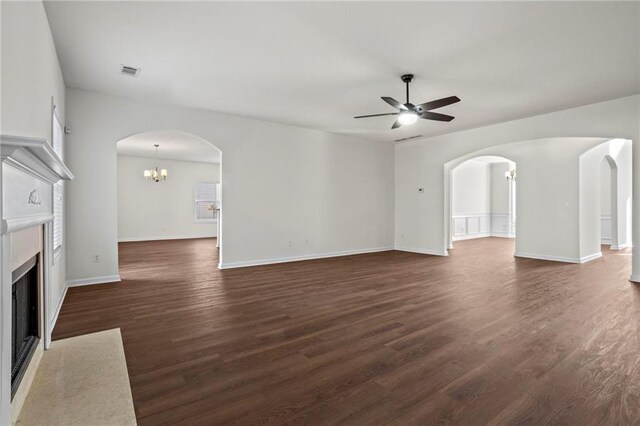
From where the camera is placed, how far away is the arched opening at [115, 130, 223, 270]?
34.0 ft

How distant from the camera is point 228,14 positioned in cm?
287

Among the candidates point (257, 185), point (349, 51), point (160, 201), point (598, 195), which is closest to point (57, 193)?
point (257, 185)

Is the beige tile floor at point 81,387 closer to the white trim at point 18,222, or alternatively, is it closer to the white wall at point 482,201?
the white trim at point 18,222

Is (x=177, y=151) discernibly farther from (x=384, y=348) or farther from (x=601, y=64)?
(x=601, y=64)

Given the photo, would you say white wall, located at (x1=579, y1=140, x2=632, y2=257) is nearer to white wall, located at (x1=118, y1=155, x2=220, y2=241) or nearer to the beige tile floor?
the beige tile floor

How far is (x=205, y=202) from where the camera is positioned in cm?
A: 1227

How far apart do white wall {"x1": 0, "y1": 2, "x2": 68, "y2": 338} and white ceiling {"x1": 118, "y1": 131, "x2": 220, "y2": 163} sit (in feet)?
12.3

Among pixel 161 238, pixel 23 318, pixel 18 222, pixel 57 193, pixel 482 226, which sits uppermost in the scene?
pixel 57 193

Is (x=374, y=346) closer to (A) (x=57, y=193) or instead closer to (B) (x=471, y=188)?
(A) (x=57, y=193)

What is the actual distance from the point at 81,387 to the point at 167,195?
10.1 m

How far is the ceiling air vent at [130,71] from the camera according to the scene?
157 inches

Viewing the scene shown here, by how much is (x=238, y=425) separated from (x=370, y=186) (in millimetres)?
7049

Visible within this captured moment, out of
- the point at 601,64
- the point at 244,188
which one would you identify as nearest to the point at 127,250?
the point at 244,188

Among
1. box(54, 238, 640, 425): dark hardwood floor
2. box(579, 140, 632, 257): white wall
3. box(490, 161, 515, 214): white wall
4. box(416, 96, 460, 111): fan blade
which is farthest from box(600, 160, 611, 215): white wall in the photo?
box(416, 96, 460, 111): fan blade
